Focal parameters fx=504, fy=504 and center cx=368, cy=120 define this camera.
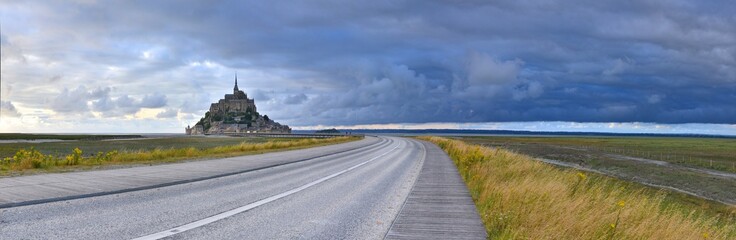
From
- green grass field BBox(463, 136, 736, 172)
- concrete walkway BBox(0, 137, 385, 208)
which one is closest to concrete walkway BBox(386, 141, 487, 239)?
concrete walkway BBox(0, 137, 385, 208)

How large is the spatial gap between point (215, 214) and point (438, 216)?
12.7ft

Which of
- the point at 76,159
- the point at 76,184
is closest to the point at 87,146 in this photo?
the point at 76,159

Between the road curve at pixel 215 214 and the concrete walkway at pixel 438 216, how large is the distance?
0.34 m

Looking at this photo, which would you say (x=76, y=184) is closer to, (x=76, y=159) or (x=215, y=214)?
(x=215, y=214)

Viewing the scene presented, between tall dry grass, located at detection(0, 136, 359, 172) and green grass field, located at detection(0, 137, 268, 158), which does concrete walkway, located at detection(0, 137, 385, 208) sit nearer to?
tall dry grass, located at detection(0, 136, 359, 172)

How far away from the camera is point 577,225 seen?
7594 millimetres

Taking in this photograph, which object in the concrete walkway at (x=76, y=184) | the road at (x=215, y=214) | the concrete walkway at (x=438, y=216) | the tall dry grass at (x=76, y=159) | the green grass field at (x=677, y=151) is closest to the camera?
the road at (x=215, y=214)

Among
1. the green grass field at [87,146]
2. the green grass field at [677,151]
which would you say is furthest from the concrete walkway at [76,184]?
the green grass field at [677,151]

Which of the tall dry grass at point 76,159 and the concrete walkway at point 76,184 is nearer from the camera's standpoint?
the concrete walkway at point 76,184

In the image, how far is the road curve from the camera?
23.3 feet

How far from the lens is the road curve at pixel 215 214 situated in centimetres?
710

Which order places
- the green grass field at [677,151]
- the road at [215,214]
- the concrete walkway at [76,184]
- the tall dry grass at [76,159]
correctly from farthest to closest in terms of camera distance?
1. the green grass field at [677,151]
2. the tall dry grass at [76,159]
3. the concrete walkway at [76,184]
4. the road at [215,214]

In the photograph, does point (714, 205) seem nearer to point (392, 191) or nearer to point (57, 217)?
point (392, 191)

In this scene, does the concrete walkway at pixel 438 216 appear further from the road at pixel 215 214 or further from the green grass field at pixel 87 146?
the green grass field at pixel 87 146
